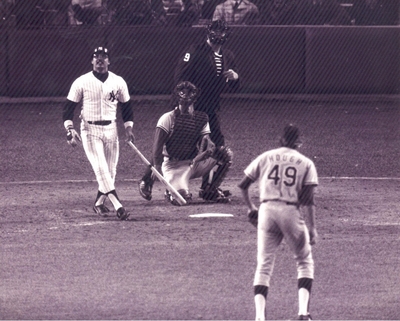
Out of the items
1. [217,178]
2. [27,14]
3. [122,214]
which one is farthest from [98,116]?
[27,14]

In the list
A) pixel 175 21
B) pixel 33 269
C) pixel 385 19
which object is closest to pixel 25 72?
pixel 175 21

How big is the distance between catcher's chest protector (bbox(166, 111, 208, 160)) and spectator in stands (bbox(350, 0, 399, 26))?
1322cm

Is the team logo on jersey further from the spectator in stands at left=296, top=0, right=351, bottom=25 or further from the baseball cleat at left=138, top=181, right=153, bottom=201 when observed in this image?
the spectator in stands at left=296, top=0, right=351, bottom=25

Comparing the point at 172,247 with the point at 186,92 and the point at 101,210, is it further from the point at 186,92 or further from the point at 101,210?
the point at 186,92

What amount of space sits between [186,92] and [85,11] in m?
12.4

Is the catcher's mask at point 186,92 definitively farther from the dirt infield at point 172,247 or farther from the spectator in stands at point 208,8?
the spectator in stands at point 208,8

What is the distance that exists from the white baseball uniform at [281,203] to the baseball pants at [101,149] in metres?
4.75

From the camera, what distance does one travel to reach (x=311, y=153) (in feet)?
61.2

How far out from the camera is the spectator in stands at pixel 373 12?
26438 millimetres

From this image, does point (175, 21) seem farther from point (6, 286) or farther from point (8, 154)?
point (6, 286)

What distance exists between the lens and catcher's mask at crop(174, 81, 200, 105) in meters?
13.5

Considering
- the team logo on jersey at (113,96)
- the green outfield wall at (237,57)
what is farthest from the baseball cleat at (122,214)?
the green outfield wall at (237,57)

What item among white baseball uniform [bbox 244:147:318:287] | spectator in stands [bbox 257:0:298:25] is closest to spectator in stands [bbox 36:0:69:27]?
spectator in stands [bbox 257:0:298:25]

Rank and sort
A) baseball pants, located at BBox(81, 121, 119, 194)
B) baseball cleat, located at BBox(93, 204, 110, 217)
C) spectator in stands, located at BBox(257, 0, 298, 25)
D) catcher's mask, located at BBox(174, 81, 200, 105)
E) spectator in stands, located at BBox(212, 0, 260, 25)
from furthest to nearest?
spectator in stands, located at BBox(257, 0, 298, 25) → spectator in stands, located at BBox(212, 0, 260, 25) → catcher's mask, located at BBox(174, 81, 200, 105) → baseball cleat, located at BBox(93, 204, 110, 217) → baseball pants, located at BBox(81, 121, 119, 194)
